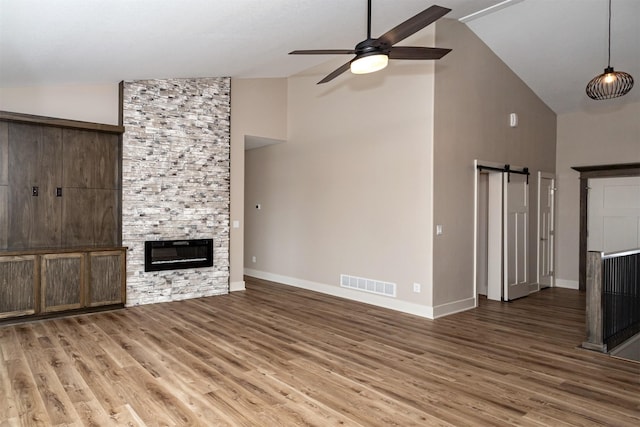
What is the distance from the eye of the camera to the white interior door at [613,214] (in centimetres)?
685

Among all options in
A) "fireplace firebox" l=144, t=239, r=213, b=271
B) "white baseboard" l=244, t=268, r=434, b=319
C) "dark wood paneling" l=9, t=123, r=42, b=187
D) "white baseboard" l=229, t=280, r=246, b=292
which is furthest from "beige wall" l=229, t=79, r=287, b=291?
"dark wood paneling" l=9, t=123, r=42, b=187

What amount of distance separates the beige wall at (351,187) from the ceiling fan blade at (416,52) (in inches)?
73.0

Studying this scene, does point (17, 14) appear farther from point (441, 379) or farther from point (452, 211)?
point (452, 211)

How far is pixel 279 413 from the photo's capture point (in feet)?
9.08

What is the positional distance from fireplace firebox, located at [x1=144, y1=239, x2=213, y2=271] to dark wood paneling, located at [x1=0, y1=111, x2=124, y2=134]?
166cm

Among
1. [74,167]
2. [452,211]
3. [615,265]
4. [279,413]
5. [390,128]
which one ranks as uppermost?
[390,128]

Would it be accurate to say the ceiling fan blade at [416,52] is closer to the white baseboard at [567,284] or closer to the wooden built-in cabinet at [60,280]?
the wooden built-in cabinet at [60,280]

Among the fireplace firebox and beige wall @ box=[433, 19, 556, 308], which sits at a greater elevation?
beige wall @ box=[433, 19, 556, 308]

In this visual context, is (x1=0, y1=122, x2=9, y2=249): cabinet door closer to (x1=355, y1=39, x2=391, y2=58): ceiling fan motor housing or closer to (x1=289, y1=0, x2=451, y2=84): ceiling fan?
(x1=289, y1=0, x2=451, y2=84): ceiling fan

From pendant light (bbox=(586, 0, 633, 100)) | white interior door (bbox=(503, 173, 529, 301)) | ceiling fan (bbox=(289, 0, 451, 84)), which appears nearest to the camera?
ceiling fan (bbox=(289, 0, 451, 84))

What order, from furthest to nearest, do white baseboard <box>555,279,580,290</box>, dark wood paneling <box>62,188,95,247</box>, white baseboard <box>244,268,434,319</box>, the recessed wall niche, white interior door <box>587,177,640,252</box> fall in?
white baseboard <box>555,279,580,290</box>
white interior door <box>587,177,640,252</box>
the recessed wall niche
dark wood paneling <box>62,188,95,247</box>
white baseboard <box>244,268,434,319</box>

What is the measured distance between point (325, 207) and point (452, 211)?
7.01ft

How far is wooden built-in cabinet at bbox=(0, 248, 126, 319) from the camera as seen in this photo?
483 centimetres

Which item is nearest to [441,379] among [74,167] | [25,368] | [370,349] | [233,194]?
[370,349]
